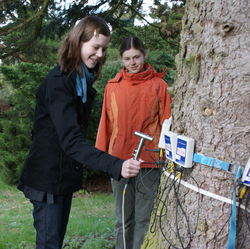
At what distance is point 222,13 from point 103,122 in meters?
1.71

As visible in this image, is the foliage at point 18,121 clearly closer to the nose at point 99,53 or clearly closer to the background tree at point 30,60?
the background tree at point 30,60

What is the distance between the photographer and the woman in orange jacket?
257 centimetres

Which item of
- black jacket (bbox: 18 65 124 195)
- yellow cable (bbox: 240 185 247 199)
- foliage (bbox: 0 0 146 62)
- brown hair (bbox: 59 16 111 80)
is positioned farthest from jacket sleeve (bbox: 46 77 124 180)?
foliage (bbox: 0 0 146 62)

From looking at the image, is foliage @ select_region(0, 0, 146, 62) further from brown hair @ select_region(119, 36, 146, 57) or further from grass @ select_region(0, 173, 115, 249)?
grass @ select_region(0, 173, 115, 249)

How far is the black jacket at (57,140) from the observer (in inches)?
60.7

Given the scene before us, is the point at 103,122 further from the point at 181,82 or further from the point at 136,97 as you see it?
the point at 181,82

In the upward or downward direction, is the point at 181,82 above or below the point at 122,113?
above

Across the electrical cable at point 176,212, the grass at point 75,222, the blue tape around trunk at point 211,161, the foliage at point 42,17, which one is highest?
the foliage at point 42,17

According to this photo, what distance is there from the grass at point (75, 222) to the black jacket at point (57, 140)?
1.62 m

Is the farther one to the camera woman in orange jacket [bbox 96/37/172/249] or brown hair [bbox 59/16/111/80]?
woman in orange jacket [bbox 96/37/172/249]

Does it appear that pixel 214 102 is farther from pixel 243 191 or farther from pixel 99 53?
pixel 99 53

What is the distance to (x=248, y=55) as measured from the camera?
4.12 ft

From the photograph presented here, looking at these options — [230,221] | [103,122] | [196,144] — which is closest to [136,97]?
[103,122]

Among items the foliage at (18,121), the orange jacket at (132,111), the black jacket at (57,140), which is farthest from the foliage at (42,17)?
the black jacket at (57,140)
